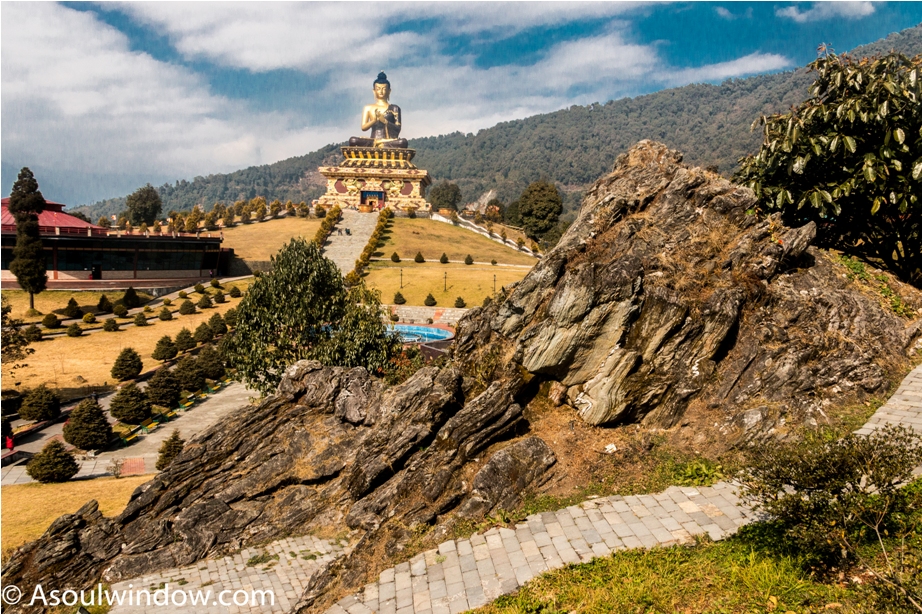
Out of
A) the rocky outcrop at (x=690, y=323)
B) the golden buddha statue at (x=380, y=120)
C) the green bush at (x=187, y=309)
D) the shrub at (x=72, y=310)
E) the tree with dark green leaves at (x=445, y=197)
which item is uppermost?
the golden buddha statue at (x=380, y=120)

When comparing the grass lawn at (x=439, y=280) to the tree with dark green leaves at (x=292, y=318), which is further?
the grass lawn at (x=439, y=280)

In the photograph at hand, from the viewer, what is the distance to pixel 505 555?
11734 millimetres

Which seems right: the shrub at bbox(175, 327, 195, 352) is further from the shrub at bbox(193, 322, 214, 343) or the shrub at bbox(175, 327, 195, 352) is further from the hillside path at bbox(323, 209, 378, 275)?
the hillside path at bbox(323, 209, 378, 275)

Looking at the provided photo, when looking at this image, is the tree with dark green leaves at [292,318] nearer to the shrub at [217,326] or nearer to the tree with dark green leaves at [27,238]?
the shrub at [217,326]

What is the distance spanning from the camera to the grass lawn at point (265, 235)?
7088 centimetres

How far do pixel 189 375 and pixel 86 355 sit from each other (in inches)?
393

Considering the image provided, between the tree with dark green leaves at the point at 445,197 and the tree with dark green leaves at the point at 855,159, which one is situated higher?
the tree with dark green leaves at the point at 445,197

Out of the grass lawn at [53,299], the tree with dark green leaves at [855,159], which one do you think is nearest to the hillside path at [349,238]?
the grass lawn at [53,299]

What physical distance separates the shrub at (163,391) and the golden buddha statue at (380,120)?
77441 mm

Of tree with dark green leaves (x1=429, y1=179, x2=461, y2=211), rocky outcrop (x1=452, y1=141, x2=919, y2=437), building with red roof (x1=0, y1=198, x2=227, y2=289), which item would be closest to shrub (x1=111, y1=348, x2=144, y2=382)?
building with red roof (x1=0, y1=198, x2=227, y2=289)

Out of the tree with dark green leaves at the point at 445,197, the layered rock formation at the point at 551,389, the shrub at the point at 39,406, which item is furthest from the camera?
the tree with dark green leaves at the point at 445,197

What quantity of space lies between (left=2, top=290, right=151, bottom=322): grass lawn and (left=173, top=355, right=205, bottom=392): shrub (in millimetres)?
18722

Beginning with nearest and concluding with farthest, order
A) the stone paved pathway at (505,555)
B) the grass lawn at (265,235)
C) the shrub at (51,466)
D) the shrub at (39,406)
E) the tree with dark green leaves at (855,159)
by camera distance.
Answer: the stone paved pathway at (505,555), the tree with dark green leaves at (855,159), the shrub at (51,466), the shrub at (39,406), the grass lawn at (265,235)

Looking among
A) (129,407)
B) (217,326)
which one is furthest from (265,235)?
(129,407)
